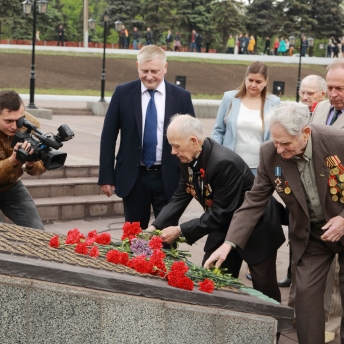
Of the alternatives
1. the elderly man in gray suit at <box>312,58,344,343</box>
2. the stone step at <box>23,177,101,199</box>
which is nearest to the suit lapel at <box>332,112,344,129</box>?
the elderly man in gray suit at <box>312,58,344,343</box>

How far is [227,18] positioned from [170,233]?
47.5 m

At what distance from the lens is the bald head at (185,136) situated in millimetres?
3883

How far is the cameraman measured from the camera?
4660 mm

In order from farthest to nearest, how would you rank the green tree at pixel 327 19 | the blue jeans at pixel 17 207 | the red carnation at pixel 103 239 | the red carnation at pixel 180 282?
the green tree at pixel 327 19
the blue jeans at pixel 17 207
the red carnation at pixel 103 239
the red carnation at pixel 180 282

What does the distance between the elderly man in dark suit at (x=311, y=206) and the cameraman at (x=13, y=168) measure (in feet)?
5.38

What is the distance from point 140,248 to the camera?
152 inches

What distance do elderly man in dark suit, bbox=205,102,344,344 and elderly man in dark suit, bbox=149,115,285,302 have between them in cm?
30

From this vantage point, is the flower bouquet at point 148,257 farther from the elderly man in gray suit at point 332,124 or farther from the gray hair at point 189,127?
the elderly man in gray suit at point 332,124

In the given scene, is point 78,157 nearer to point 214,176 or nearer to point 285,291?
point 285,291

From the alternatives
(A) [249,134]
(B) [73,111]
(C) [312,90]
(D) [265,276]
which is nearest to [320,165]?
(D) [265,276]

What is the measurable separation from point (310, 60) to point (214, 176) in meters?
43.9

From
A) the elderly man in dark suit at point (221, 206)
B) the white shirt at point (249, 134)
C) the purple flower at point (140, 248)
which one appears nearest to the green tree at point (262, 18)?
the white shirt at point (249, 134)

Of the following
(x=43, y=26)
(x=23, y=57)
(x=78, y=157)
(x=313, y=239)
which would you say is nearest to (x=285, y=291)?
(x=313, y=239)

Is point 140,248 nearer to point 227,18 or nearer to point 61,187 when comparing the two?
point 61,187
